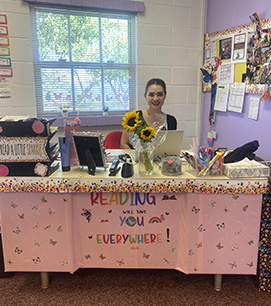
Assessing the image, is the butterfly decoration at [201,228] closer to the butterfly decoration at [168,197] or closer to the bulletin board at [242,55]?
the butterfly decoration at [168,197]

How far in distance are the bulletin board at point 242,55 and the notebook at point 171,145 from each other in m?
1.00

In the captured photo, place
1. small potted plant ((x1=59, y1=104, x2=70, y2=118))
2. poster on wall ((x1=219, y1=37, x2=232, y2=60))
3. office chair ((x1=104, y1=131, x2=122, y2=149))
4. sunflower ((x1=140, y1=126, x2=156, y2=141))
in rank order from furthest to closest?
small potted plant ((x1=59, y1=104, x2=70, y2=118)) < poster on wall ((x1=219, y1=37, x2=232, y2=60)) < office chair ((x1=104, y1=131, x2=122, y2=149)) < sunflower ((x1=140, y1=126, x2=156, y2=141))

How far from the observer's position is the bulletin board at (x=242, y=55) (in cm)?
253

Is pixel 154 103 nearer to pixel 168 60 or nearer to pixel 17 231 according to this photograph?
pixel 168 60

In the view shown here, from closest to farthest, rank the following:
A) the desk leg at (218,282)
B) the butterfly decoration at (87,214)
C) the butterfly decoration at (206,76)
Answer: the butterfly decoration at (87,214)
the desk leg at (218,282)
the butterfly decoration at (206,76)

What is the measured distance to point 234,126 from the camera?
120 inches

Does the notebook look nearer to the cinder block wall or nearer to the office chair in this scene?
the office chair

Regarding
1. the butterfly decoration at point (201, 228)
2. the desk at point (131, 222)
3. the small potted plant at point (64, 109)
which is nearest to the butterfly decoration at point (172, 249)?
the desk at point (131, 222)

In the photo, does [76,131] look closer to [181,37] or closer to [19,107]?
[19,107]

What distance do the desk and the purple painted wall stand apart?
3.21 feet

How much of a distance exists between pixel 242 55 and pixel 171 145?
4.52 feet

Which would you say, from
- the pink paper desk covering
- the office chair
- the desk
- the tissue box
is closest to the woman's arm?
Result: the office chair

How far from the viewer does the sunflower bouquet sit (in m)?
1.79

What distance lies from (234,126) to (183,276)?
161 cm
